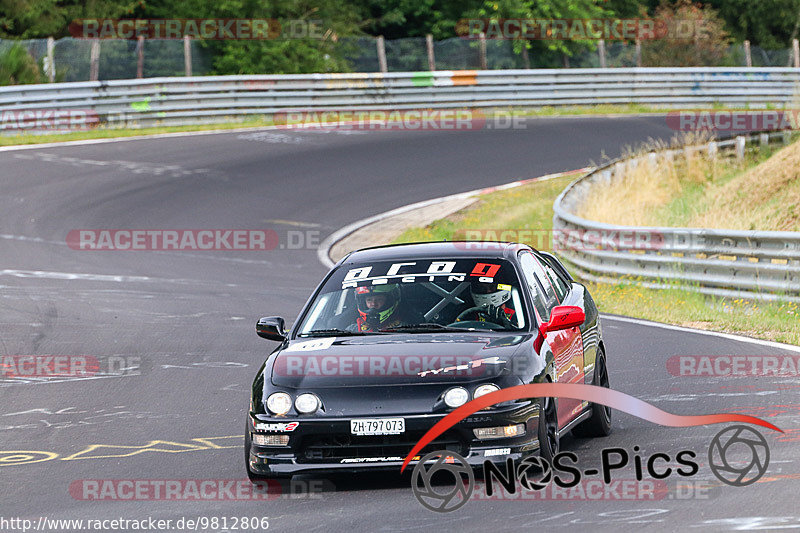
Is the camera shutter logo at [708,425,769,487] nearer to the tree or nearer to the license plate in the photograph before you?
the license plate

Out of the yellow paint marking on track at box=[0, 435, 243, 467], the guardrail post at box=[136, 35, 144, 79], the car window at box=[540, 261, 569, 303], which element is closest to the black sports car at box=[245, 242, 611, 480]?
the car window at box=[540, 261, 569, 303]

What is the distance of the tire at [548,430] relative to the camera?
7352 millimetres

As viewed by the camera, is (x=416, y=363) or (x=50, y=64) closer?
(x=416, y=363)

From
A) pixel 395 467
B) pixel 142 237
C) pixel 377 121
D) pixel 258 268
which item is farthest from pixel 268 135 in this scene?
pixel 395 467

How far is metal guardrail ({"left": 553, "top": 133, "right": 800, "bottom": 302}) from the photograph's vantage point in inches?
580

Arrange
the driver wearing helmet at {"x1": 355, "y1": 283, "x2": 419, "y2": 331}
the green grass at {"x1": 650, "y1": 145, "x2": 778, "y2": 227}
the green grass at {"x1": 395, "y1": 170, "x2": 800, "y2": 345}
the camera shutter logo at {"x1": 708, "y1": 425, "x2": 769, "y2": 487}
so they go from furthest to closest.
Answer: the green grass at {"x1": 650, "y1": 145, "x2": 778, "y2": 227}
the green grass at {"x1": 395, "y1": 170, "x2": 800, "y2": 345}
the driver wearing helmet at {"x1": 355, "y1": 283, "x2": 419, "y2": 331}
the camera shutter logo at {"x1": 708, "y1": 425, "x2": 769, "y2": 487}

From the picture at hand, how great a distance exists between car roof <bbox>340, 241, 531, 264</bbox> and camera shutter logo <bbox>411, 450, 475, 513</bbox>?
1901 mm

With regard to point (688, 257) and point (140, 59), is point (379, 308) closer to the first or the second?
point (688, 257)

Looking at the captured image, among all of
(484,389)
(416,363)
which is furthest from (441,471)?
(416,363)

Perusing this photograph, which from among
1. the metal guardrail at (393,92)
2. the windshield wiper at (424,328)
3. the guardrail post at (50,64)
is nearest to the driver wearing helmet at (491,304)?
the windshield wiper at (424,328)

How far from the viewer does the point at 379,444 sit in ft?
23.6

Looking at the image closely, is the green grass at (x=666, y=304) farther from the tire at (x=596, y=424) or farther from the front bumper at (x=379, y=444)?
the front bumper at (x=379, y=444)

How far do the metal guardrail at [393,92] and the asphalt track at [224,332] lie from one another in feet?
Answer: 7.18

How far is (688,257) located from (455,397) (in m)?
9.64
